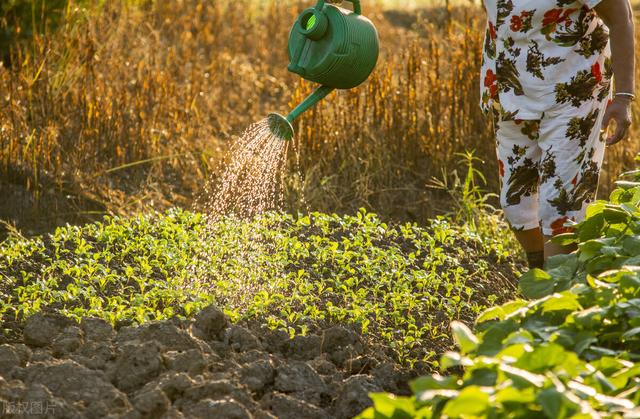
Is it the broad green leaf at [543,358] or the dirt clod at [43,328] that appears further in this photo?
the dirt clod at [43,328]

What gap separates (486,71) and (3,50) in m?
3.22

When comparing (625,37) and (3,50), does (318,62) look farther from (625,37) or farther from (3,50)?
(3,50)

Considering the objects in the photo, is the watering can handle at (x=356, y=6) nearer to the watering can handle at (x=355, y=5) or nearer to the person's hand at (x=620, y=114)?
the watering can handle at (x=355, y=5)

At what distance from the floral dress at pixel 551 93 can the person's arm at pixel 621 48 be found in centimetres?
6

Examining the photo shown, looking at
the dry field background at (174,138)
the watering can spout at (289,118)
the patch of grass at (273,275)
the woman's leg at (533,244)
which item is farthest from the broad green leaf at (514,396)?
the dry field background at (174,138)

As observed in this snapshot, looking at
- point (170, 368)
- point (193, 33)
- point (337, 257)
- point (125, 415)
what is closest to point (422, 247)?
point (337, 257)

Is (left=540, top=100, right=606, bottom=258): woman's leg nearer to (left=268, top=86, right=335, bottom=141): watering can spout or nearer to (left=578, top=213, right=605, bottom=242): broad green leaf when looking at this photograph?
(left=578, top=213, right=605, bottom=242): broad green leaf

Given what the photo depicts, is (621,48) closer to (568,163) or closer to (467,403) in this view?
(568,163)

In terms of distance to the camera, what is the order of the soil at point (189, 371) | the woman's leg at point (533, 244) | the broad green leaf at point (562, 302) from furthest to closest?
the woman's leg at point (533, 244) → the soil at point (189, 371) → the broad green leaf at point (562, 302)

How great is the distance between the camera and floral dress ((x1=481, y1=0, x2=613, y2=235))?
3.06 metres

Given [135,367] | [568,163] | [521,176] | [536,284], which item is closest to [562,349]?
[536,284]

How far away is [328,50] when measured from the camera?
3.00 meters

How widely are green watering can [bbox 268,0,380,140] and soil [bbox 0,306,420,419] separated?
0.70 metres

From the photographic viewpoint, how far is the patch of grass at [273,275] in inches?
121
